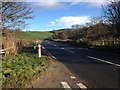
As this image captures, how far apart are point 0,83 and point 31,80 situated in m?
1.36

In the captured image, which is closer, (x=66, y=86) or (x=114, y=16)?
(x=66, y=86)

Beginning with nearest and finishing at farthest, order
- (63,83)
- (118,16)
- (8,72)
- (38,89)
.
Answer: (38,89) < (63,83) < (8,72) < (118,16)

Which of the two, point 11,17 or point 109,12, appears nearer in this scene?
point 11,17

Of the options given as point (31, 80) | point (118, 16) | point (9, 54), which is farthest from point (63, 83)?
point (118, 16)

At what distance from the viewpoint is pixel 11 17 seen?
20859 millimetres

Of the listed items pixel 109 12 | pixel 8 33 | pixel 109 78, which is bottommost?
pixel 109 78

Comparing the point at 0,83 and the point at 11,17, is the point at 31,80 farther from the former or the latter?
the point at 11,17

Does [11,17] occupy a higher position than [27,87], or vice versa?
[11,17]

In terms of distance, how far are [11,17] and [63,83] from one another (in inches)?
454

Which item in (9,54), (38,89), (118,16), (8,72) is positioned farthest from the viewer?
(118,16)

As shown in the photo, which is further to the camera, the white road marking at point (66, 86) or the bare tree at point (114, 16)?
the bare tree at point (114, 16)

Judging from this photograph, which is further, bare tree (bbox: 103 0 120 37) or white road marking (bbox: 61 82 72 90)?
bare tree (bbox: 103 0 120 37)

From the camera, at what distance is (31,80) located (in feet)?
35.1

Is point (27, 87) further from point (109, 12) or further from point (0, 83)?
point (109, 12)
